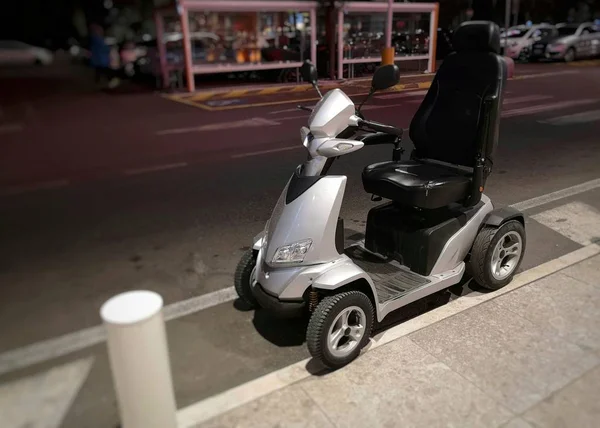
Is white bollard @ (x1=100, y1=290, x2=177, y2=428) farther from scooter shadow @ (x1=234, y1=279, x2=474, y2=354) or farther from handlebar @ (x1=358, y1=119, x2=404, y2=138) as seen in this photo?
handlebar @ (x1=358, y1=119, x2=404, y2=138)

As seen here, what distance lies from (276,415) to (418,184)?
1.68m

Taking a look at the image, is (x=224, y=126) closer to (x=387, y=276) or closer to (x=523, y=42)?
(x=387, y=276)

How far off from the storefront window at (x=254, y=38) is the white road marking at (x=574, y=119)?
857cm

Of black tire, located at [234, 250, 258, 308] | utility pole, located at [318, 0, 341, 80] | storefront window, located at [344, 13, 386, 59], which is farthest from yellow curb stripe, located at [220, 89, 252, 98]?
black tire, located at [234, 250, 258, 308]

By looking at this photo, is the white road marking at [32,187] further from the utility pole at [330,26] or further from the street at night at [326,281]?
the utility pole at [330,26]

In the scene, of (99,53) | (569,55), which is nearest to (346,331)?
(99,53)

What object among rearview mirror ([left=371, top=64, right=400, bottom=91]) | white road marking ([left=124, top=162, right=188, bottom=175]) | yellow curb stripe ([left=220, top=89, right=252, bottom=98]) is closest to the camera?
rearview mirror ([left=371, top=64, right=400, bottom=91])

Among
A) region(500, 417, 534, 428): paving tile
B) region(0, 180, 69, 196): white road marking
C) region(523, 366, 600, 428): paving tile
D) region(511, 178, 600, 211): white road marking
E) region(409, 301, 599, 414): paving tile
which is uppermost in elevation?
region(0, 180, 69, 196): white road marking

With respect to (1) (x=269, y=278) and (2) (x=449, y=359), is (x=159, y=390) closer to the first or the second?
(1) (x=269, y=278)

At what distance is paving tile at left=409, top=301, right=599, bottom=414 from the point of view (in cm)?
267

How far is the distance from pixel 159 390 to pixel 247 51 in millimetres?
15498

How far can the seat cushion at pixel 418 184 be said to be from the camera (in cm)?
331

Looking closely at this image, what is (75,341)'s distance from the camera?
330cm

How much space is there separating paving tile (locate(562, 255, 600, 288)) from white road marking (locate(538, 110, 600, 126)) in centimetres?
679
